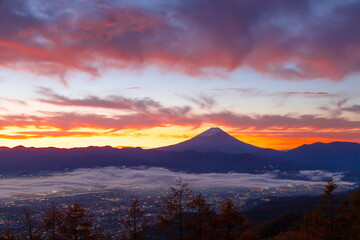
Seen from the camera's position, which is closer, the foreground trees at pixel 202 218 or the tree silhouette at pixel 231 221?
the foreground trees at pixel 202 218

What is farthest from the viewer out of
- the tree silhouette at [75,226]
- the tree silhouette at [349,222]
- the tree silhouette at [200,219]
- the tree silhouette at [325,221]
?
the tree silhouette at [325,221]

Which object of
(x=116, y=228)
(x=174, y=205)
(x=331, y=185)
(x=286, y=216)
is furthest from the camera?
(x=116, y=228)

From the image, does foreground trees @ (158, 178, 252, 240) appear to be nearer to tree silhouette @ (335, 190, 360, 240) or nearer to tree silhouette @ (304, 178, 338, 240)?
tree silhouette @ (304, 178, 338, 240)

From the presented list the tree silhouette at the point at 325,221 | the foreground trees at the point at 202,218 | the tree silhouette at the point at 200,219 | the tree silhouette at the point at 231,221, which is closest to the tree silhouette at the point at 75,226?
the foreground trees at the point at 202,218

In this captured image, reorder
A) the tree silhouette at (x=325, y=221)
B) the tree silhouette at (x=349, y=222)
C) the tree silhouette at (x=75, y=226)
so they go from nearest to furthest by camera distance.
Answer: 1. the tree silhouette at (x=75, y=226)
2. the tree silhouette at (x=349, y=222)
3. the tree silhouette at (x=325, y=221)

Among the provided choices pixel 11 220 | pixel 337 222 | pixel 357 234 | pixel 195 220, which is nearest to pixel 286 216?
pixel 337 222

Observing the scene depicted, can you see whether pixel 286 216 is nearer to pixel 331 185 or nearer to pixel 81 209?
pixel 331 185

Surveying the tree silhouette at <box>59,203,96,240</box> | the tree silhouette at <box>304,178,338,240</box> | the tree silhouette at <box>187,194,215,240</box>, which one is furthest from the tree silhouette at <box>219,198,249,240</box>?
the tree silhouette at <box>59,203,96,240</box>

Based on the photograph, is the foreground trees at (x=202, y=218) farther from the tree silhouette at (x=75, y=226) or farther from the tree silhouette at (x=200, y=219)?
the tree silhouette at (x=75, y=226)

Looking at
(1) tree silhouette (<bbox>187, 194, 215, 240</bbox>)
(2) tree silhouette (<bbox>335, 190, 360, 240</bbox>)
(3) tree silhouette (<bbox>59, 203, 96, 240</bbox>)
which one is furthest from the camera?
(2) tree silhouette (<bbox>335, 190, 360, 240</bbox>)

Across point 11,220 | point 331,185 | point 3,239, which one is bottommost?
point 11,220

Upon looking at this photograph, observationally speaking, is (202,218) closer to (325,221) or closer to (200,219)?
(200,219)
